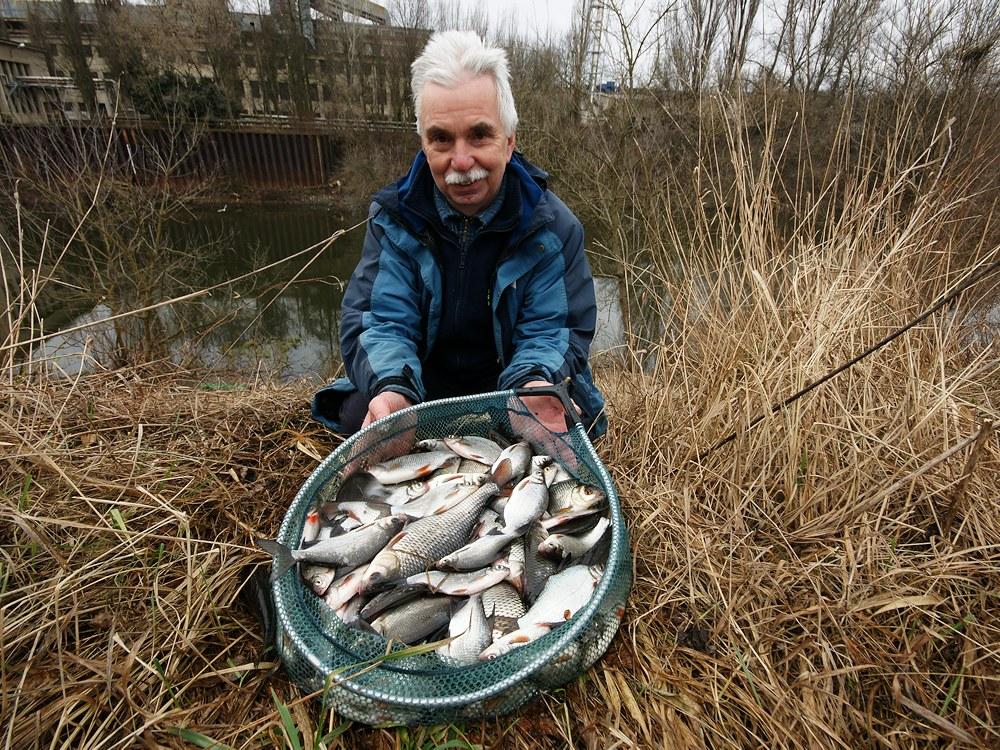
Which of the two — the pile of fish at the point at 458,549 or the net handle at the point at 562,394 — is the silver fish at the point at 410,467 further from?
the net handle at the point at 562,394

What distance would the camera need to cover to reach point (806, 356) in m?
1.77

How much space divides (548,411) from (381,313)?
73 centimetres

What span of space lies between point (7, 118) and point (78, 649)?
13338 millimetres

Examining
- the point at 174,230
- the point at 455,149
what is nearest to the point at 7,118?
the point at 174,230

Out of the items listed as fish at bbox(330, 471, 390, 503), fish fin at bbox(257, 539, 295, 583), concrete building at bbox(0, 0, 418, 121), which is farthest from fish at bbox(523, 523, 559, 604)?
concrete building at bbox(0, 0, 418, 121)

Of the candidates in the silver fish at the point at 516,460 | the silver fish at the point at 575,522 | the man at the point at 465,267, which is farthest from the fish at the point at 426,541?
the man at the point at 465,267

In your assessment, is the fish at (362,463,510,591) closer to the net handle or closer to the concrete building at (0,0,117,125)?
the net handle

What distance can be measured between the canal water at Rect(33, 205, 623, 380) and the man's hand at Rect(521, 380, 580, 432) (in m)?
1.65

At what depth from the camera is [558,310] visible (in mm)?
2068

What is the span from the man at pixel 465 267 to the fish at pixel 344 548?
412 mm

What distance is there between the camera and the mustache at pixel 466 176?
1800mm

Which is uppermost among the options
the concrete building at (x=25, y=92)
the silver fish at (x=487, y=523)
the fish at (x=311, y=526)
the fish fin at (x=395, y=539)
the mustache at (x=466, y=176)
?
the concrete building at (x=25, y=92)

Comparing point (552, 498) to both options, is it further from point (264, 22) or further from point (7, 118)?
point (264, 22)

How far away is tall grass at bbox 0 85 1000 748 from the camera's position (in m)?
1.12
